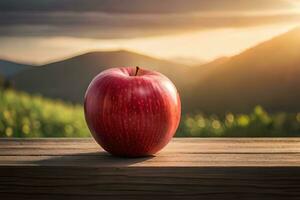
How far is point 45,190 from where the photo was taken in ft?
6.09

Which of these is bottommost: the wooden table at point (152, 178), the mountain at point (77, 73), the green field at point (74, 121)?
the green field at point (74, 121)

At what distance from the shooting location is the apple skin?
1.91 metres

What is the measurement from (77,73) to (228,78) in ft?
2.60

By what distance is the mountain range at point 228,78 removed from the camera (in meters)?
3.61

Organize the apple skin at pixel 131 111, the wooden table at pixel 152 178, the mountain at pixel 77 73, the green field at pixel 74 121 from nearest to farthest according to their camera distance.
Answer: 1. the wooden table at pixel 152 178
2. the apple skin at pixel 131 111
3. the mountain at pixel 77 73
4. the green field at pixel 74 121

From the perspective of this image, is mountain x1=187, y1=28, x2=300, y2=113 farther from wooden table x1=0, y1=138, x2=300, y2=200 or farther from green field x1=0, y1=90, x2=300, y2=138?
wooden table x1=0, y1=138, x2=300, y2=200

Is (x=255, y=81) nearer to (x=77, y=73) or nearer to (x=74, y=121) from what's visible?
(x=77, y=73)

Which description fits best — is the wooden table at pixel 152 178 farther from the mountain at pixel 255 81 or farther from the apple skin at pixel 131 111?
the mountain at pixel 255 81

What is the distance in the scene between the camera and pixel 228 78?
3.71 m

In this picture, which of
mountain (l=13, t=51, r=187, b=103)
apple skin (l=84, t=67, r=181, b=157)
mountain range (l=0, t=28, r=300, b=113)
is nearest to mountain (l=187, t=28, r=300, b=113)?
mountain range (l=0, t=28, r=300, b=113)

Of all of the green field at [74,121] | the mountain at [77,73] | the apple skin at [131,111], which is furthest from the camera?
the green field at [74,121]

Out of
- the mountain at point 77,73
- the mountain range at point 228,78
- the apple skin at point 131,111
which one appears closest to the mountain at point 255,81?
the mountain range at point 228,78

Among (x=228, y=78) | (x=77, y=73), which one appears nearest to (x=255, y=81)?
(x=228, y=78)

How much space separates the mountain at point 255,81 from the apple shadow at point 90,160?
168 cm
